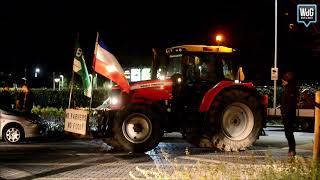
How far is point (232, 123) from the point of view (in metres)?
14.3

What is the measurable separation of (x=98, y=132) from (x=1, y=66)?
70.6m

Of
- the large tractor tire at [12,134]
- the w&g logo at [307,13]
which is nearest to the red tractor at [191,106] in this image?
the large tractor tire at [12,134]

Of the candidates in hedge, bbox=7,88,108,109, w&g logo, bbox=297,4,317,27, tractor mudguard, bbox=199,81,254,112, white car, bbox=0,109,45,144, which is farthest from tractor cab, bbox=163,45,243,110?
hedge, bbox=7,88,108,109

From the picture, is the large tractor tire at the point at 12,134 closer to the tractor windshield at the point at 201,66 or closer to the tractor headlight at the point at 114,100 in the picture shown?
the tractor headlight at the point at 114,100

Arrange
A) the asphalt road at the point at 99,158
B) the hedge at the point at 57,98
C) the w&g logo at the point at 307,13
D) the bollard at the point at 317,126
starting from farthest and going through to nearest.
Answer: the hedge at the point at 57,98 < the w&g logo at the point at 307,13 < the asphalt road at the point at 99,158 < the bollard at the point at 317,126

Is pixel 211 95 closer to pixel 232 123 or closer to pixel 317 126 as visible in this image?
pixel 232 123

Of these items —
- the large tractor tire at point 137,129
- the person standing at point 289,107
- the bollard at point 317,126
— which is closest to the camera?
the bollard at point 317,126

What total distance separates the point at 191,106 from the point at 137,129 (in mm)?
1632

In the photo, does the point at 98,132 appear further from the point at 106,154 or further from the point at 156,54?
the point at 156,54

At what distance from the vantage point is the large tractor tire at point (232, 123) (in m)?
13.9

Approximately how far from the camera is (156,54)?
1441 cm

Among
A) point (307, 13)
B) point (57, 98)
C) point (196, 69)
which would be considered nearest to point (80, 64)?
point (196, 69)

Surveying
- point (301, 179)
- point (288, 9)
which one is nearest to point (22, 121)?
point (301, 179)

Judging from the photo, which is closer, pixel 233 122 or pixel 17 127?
pixel 233 122
